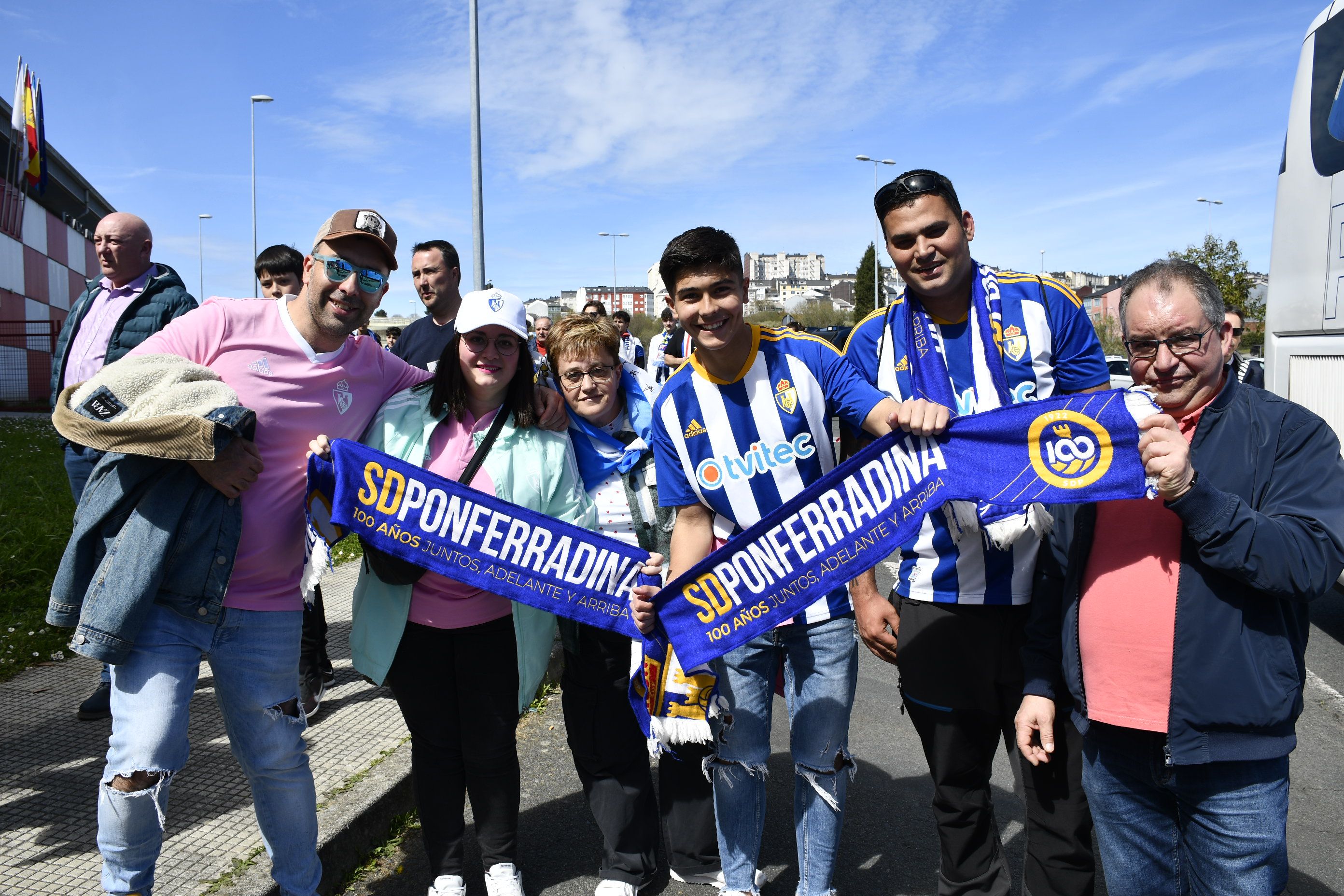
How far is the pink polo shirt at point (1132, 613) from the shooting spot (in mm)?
2086

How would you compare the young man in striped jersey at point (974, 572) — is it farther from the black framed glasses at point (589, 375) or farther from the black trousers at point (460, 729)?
the black trousers at point (460, 729)

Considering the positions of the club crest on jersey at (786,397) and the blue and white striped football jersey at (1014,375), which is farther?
the club crest on jersey at (786,397)

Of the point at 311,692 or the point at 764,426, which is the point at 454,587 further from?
the point at 311,692

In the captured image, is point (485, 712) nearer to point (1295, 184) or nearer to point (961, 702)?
point (961, 702)

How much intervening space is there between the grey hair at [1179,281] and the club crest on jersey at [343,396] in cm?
249

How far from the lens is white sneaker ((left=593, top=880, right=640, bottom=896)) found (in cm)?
324

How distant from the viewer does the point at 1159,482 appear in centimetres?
193

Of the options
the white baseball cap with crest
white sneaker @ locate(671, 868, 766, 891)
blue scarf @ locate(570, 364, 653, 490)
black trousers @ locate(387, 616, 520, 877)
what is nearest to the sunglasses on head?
the white baseball cap with crest

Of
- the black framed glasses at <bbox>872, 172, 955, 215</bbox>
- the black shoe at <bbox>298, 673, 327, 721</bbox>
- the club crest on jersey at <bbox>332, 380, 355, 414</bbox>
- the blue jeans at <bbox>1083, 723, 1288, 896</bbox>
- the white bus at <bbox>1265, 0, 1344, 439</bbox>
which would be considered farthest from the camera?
the white bus at <bbox>1265, 0, 1344, 439</bbox>

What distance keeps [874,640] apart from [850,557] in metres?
0.33

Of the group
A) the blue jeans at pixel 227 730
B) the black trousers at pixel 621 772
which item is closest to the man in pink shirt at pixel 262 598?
the blue jeans at pixel 227 730

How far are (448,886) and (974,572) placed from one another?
7.26 ft

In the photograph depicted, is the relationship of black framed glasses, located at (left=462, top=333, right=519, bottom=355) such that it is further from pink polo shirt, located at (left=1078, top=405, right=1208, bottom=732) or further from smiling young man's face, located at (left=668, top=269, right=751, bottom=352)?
pink polo shirt, located at (left=1078, top=405, right=1208, bottom=732)

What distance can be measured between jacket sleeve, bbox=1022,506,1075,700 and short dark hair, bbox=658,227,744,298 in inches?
49.3
